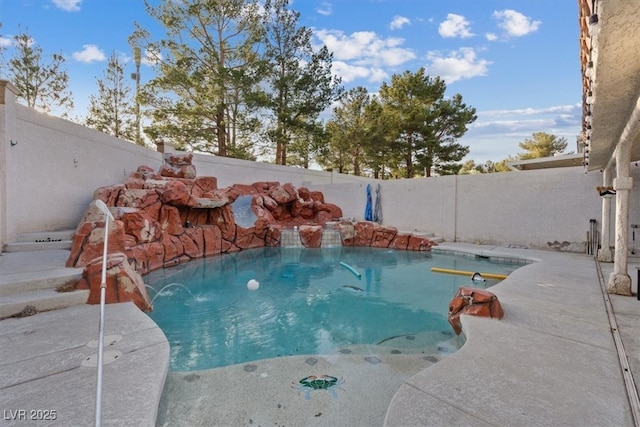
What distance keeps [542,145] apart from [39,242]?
3569cm

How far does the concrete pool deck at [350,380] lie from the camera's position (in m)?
2.16

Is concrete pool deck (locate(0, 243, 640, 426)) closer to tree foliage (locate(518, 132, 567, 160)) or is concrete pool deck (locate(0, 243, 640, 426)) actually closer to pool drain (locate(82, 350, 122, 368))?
pool drain (locate(82, 350, 122, 368))

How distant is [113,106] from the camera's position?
20.5 m

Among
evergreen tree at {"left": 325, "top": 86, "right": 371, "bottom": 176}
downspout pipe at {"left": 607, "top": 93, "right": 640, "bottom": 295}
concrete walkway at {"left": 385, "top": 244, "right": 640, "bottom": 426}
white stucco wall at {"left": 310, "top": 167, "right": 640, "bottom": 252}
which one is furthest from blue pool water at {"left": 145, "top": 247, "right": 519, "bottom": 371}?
evergreen tree at {"left": 325, "top": 86, "right": 371, "bottom": 176}

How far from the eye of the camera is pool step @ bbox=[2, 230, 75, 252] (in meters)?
6.88

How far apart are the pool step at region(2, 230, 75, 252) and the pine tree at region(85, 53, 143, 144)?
14668 millimetres

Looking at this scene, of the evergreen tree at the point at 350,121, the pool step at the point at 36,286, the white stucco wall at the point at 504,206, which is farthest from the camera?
the evergreen tree at the point at 350,121

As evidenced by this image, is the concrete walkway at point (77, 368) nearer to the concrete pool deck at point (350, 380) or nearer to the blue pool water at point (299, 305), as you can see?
the concrete pool deck at point (350, 380)

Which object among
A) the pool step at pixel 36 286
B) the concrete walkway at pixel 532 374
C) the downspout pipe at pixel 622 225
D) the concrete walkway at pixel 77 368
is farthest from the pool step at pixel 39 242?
the downspout pipe at pixel 622 225

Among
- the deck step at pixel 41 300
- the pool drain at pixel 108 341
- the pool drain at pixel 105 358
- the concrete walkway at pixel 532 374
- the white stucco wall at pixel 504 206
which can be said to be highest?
the white stucco wall at pixel 504 206

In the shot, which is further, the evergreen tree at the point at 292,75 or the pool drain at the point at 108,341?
the evergreen tree at the point at 292,75

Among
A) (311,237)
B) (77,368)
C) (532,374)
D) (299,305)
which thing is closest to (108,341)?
(77,368)

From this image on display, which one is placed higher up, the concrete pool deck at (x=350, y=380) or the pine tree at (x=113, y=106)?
the pine tree at (x=113, y=106)

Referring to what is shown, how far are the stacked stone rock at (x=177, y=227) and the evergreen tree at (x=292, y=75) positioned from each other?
17.2 feet
